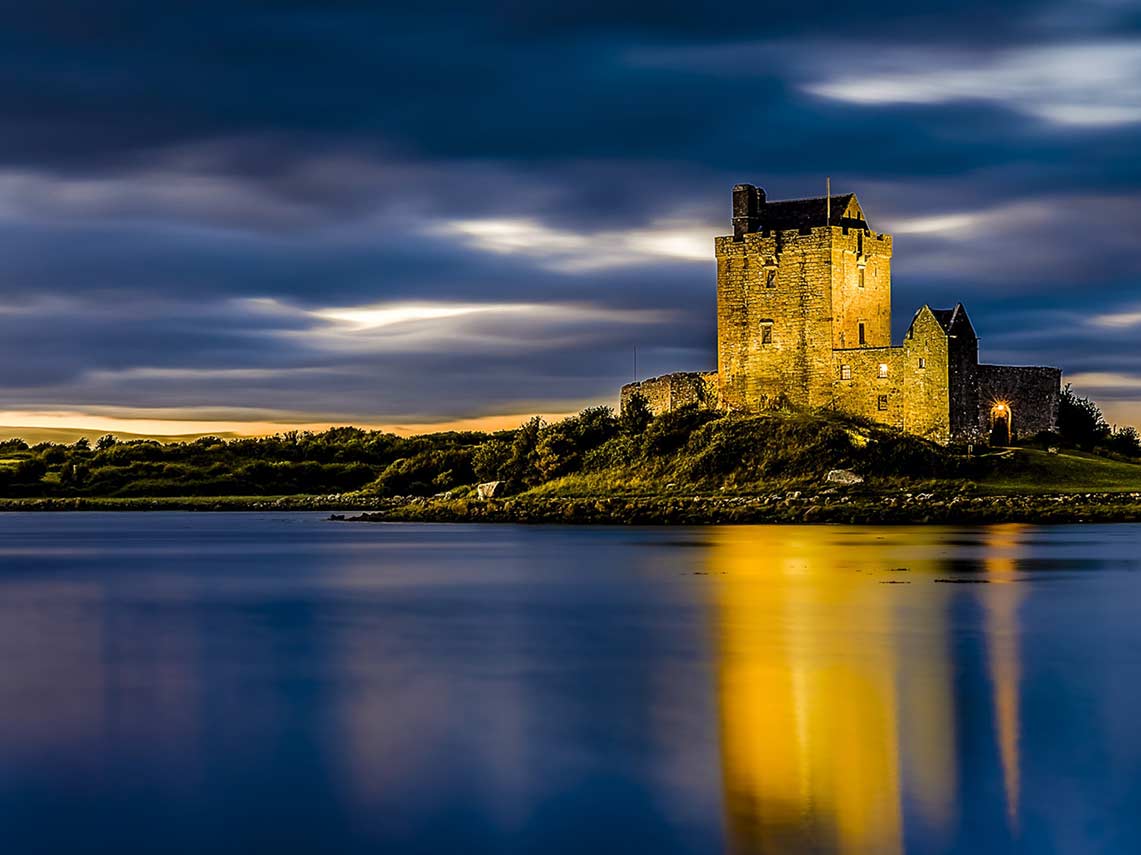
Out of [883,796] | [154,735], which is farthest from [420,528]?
[883,796]

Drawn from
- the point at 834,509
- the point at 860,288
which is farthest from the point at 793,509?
the point at 860,288

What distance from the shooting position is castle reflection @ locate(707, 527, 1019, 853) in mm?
8367

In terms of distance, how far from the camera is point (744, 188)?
47.9 metres

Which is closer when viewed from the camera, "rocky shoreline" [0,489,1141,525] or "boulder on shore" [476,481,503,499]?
"rocky shoreline" [0,489,1141,525]

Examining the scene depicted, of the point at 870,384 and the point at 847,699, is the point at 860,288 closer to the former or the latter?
the point at 870,384

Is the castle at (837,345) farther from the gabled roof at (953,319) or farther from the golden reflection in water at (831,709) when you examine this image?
the golden reflection in water at (831,709)

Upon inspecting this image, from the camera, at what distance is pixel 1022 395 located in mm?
43562

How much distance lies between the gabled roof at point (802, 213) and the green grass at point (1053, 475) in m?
10.6

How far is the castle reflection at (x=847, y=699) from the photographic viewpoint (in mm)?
8367

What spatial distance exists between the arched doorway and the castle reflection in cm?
1796

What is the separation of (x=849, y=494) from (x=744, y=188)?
494 inches

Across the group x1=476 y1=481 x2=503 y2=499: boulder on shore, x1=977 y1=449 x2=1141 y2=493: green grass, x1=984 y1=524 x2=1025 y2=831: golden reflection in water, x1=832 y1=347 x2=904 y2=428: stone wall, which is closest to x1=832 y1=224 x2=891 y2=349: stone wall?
x1=832 y1=347 x2=904 y2=428: stone wall

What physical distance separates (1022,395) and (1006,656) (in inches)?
1194

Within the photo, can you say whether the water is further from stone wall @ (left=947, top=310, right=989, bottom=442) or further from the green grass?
stone wall @ (left=947, top=310, right=989, bottom=442)
